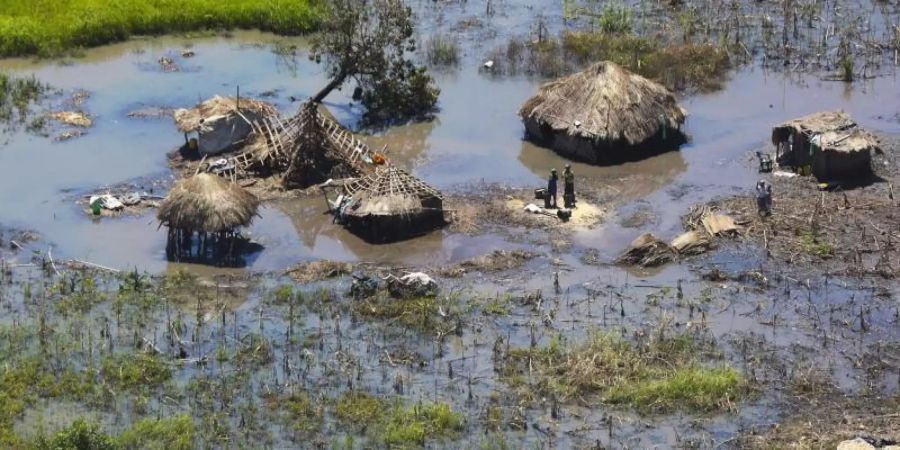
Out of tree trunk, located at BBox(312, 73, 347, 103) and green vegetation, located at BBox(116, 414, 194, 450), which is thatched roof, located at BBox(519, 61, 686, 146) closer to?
tree trunk, located at BBox(312, 73, 347, 103)

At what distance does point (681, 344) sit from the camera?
15.9 meters

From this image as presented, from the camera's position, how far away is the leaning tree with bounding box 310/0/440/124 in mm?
23438

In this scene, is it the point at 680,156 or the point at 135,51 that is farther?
the point at 135,51

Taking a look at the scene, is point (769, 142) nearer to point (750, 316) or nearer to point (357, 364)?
point (750, 316)

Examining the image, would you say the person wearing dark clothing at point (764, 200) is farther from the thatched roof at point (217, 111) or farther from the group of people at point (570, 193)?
the thatched roof at point (217, 111)

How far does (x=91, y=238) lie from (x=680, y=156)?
9072 millimetres

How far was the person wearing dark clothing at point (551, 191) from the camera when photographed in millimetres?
19891

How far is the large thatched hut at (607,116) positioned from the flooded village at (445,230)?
0.05 metres

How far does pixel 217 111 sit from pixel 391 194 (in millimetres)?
4077

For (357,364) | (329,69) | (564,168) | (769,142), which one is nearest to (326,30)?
(329,69)

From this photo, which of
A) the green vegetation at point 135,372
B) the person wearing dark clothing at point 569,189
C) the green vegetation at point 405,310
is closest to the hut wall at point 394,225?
the person wearing dark clothing at point 569,189

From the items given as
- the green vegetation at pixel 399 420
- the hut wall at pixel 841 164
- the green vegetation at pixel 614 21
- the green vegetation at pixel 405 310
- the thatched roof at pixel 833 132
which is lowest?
the green vegetation at pixel 399 420

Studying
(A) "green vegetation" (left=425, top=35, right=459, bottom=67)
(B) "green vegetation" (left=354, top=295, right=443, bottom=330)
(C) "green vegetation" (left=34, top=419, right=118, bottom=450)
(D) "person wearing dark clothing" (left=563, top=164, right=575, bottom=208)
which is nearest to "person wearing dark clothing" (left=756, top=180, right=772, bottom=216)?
(D) "person wearing dark clothing" (left=563, top=164, right=575, bottom=208)

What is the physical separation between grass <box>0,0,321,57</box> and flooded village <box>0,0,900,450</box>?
2.7 inches
